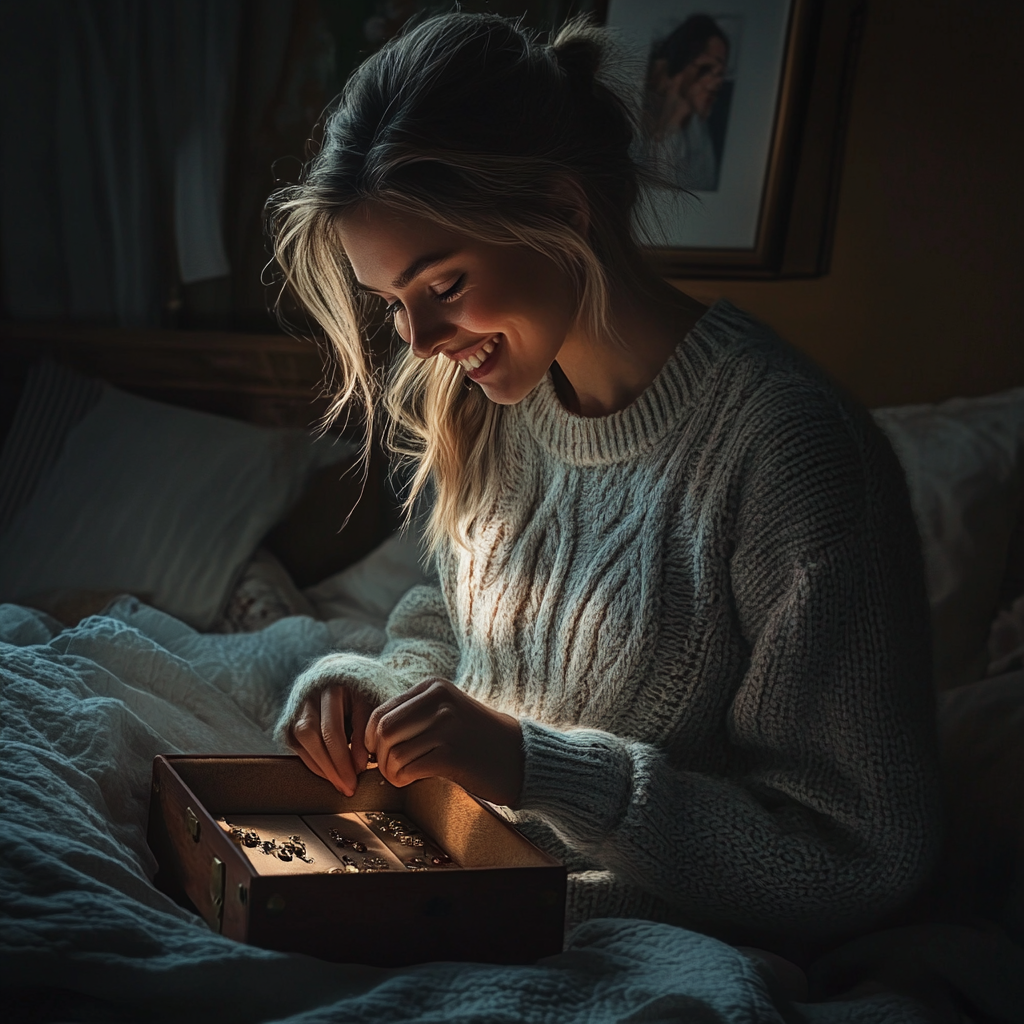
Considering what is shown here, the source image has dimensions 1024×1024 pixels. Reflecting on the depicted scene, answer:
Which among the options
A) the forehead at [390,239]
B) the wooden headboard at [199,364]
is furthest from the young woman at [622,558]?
the wooden headboard at [199,364]

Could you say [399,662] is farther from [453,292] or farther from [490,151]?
[490,151]

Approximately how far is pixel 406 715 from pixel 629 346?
44cm

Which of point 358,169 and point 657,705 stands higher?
point 358,169

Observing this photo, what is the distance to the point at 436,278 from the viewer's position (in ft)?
3.35

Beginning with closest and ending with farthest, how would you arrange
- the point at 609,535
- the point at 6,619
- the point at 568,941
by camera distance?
the point at 568,941 → the point at 609,535 → the point at 6,619

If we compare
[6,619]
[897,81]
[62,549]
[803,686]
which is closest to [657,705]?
[803,686]

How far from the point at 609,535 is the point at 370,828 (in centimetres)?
35

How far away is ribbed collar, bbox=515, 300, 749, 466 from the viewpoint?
1082mm

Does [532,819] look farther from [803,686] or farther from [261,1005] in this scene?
[261,1005]

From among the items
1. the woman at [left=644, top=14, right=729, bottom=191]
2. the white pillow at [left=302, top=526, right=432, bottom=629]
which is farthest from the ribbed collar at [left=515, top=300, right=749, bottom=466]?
the woman at [left=644, top=14, right=729, bottom=191]

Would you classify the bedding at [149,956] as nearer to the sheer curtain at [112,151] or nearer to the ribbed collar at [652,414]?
the ribbed collar at [652,414]

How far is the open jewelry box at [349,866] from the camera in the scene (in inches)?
29.5

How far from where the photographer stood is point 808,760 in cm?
97

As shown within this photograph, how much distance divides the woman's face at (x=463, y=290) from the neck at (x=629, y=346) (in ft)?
0.20
